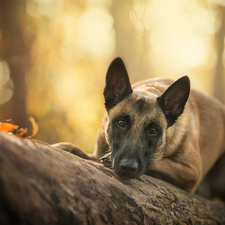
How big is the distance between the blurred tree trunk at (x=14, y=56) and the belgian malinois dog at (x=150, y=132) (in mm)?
6199

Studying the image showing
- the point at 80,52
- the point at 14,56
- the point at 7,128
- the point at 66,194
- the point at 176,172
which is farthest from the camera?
the point at 80,52

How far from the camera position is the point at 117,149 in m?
2.99

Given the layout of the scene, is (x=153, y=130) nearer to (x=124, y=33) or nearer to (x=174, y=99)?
(x=174, y=99)

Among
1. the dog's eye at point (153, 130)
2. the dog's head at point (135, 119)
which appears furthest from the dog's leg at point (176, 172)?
the dog's eye at point (153, 130)

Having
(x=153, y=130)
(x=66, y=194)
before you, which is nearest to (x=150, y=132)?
(x=153, y=130)

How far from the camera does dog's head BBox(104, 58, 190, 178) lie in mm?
2719

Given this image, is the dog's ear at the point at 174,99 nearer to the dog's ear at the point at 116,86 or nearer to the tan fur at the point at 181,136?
the tan fur at the point at 181,136

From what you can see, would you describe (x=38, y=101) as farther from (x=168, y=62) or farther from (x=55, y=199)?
(x=55, y=199)

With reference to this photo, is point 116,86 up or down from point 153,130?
up

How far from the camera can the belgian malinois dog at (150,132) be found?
2857 millimetres

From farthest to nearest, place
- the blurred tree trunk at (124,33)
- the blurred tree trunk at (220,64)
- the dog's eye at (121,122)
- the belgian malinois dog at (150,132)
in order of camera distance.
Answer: the blurred tree trunk at (220,64), the blurred tree trunk at (124,33), the dog's eye at (121,122), the belgian malinois dog at (150,132)

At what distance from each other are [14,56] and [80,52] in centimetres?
502

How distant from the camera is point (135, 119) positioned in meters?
3.03

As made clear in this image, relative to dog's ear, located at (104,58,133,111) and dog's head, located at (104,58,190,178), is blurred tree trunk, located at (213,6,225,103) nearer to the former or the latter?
dog's head, located at (104,58,190,178)
